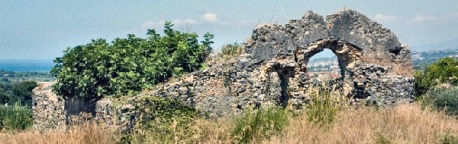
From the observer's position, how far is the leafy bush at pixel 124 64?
13.0 m

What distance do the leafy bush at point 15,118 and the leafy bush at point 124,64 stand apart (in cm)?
361

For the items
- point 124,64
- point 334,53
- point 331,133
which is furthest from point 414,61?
point 331,133

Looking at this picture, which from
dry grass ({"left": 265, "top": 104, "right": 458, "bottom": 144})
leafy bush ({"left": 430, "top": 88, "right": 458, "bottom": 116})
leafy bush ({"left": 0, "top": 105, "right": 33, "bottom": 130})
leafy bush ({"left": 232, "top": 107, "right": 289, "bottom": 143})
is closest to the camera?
dry grass ({"left": 265, "top": 104, "right": 458, "bottom": 144})

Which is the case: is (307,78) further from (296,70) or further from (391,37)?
(391,37)

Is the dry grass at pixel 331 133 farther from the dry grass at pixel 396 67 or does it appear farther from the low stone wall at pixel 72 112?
the dry grass at pixel 396 67

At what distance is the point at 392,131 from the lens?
9266mm

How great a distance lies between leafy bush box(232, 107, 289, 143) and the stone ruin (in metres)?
2.47

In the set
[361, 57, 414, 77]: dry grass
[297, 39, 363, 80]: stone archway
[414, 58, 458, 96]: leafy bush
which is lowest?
[414, 58, 458, 96]: leafy bush

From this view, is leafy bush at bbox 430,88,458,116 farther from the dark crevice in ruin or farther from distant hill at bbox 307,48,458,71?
distant hill at bbox 307,48,458,71

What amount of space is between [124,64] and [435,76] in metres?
11.3

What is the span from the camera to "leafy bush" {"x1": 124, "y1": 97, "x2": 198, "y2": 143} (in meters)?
8.98

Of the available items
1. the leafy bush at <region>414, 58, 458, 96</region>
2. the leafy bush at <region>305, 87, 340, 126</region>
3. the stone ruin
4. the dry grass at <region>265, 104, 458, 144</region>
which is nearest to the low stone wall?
the stone ruin

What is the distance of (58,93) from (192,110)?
15.6 ft

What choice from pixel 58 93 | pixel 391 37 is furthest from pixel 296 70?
pixel 58 93
